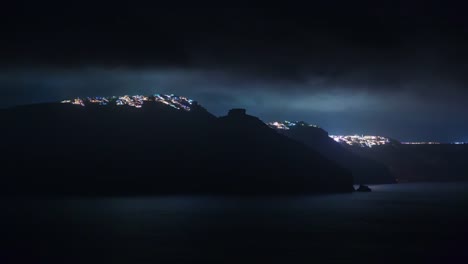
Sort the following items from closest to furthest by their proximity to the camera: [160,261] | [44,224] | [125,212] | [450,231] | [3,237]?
[160,261] < [3,237] < [450,231] < [44,224] < [125,212]

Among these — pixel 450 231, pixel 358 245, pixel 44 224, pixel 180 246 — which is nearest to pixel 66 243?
pixel 180 246

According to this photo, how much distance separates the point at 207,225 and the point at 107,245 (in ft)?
109

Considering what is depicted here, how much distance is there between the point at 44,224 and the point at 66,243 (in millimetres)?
29766

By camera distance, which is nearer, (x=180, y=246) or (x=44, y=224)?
(x=180, y=246)

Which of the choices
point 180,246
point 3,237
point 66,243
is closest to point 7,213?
point 3,237

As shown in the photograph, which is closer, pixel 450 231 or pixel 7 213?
pixel 450 231

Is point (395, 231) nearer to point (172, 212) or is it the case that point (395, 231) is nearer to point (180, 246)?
point (180, 246)

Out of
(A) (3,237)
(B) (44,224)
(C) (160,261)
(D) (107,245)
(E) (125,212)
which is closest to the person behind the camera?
(C) (160,261)

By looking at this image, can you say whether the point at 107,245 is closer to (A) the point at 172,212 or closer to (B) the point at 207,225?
(B) the point at 207,225

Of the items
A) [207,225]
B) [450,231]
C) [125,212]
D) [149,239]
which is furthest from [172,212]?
[450,231]

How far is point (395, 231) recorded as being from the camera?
304 feet

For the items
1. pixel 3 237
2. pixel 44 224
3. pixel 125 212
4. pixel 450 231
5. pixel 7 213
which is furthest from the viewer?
pixel 125 212

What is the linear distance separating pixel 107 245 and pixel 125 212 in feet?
198

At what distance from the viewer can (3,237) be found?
3046 inches
